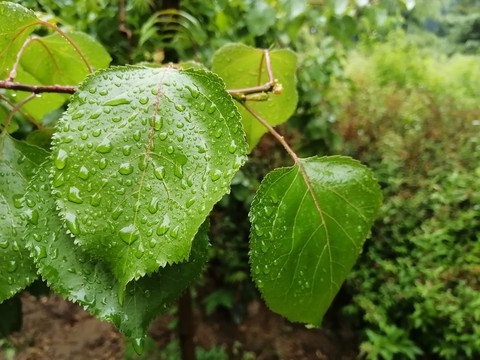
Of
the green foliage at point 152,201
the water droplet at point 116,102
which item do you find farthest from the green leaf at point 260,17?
the water droplet at point 116,102

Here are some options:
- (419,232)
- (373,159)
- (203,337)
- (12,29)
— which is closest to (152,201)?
(12,29)

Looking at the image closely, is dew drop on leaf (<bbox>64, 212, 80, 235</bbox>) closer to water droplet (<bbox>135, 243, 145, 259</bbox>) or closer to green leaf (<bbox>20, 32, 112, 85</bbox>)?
water droplet (<bbox>135, 243, 145, 259</bbox>)

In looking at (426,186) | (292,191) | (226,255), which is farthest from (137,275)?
(426,186)

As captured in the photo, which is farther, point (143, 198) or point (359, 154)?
point (359, 154)

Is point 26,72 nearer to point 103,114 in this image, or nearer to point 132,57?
point 103,114

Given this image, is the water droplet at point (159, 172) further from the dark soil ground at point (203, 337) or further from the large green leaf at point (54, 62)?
the dark soil ground at point (203, 337)
